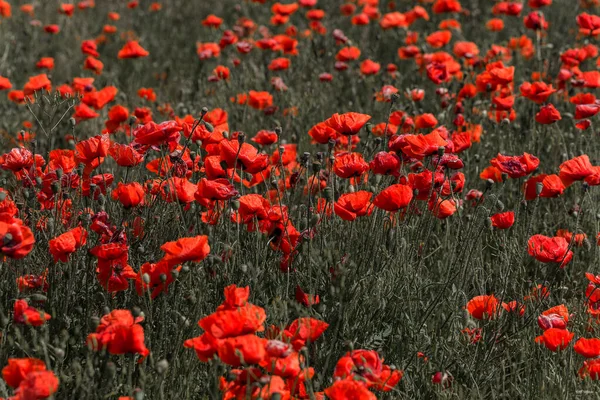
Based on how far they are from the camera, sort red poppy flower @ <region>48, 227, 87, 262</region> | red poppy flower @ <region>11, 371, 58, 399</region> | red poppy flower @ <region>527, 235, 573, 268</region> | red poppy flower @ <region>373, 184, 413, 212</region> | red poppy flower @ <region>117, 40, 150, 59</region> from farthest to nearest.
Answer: red poppy flower @ <region>117, 40, 150, 59</region>, red poppy flower @ <region>527, 235, 573, 268</region>, red poppy flower @ <region>373, 184, 413, 212</region>, red poppy flower @ <region>48, 227, 87, 262</region>, red poppy flower @ <region>11, 371, 58, 399</region>

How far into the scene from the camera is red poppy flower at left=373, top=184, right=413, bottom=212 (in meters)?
2.56

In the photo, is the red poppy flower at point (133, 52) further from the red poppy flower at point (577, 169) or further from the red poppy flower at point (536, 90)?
the red poppy flower at point (577, 169)

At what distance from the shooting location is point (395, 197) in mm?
2572

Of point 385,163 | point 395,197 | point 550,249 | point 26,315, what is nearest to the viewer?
point 26,315

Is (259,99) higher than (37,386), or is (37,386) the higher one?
(37,386)

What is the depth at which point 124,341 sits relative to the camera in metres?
1.96

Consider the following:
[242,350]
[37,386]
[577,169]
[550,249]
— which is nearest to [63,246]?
[37,386]

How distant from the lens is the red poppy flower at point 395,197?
2.56 m

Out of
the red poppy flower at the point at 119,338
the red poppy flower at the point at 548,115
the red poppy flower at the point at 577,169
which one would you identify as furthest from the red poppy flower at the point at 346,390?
the red poppy flower at the point at 548,115

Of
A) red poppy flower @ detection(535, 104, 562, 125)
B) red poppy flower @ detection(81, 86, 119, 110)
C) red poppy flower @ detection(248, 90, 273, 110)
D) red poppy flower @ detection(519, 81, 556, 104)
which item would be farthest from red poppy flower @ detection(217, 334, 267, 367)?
red poppy flower @ detection(248, 90, 273, 110)

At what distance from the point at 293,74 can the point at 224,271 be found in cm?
343

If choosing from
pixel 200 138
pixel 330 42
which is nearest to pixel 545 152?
pixel 200 138

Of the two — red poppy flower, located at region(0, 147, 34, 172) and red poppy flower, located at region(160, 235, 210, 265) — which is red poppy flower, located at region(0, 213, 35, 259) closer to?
red poppy flower, located at region(160, 235, 210, 265)

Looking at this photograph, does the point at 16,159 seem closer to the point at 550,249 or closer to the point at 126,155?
the point at 126,155
